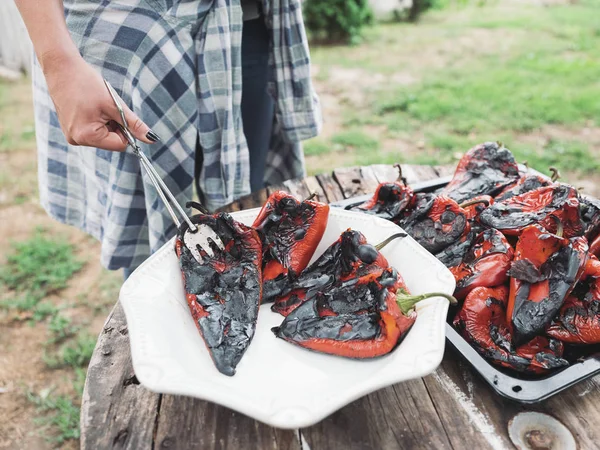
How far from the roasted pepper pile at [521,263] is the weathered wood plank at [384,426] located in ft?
0.78

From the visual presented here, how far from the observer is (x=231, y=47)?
2059 millimetres

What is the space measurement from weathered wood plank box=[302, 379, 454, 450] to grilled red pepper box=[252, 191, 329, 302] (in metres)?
0.43

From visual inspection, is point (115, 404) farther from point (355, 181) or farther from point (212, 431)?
point (355, 181)

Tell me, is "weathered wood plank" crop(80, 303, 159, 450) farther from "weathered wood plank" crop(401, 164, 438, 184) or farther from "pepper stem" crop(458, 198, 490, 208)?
"weathered wood plank" crop(401, 164, 438, 184)

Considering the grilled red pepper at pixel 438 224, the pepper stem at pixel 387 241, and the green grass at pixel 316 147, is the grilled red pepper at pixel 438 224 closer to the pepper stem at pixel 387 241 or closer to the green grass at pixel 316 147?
the pepper stem at pixel 387 241

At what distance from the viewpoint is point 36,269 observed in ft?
13.1

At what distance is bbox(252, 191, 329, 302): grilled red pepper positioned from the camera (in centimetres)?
162

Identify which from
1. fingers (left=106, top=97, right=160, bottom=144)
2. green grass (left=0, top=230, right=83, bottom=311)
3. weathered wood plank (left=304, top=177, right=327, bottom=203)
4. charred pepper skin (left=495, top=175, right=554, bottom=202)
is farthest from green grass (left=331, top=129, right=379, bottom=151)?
fingers (left=106, top=97, right=160, bottom=144)

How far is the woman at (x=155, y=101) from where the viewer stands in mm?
1590

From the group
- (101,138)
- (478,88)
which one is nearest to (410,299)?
(101,138)

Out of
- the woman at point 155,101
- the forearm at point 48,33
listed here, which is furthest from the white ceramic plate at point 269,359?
the forearm at point 48,33

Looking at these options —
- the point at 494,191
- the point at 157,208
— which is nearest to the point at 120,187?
the point at 157,208

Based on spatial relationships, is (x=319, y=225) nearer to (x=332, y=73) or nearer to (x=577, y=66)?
(x=332, y=73)

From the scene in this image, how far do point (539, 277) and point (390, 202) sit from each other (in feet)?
2.01
